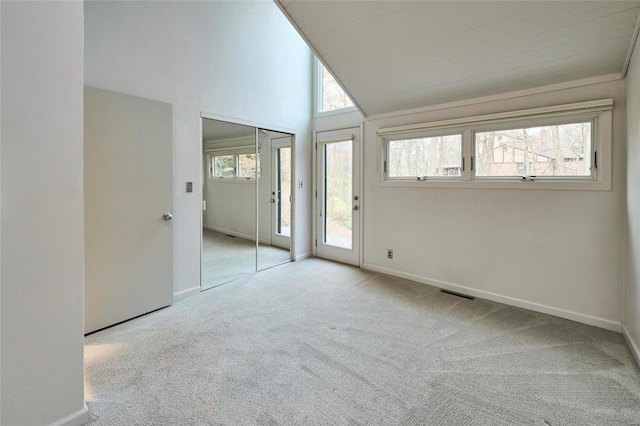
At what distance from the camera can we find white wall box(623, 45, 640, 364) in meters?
2.13

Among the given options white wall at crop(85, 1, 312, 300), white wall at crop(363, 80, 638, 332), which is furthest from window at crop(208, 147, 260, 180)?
white wall at crop(363, 80, 638, 332)

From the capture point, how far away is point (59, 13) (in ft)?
4.74

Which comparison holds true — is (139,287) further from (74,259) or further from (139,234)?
(74,259)

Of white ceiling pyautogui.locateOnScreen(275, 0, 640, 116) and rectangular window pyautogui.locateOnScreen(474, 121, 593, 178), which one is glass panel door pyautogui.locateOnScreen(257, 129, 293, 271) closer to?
white ceiling pyautogui.locateOnScreen(275, 0, 640, 116)

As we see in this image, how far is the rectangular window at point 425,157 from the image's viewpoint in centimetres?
352

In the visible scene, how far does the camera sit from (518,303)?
10.2 feet

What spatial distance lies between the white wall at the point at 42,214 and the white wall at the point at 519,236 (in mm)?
3324

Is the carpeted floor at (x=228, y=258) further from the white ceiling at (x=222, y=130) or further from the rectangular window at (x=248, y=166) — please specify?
the white ceiling at (x=222, y=130)

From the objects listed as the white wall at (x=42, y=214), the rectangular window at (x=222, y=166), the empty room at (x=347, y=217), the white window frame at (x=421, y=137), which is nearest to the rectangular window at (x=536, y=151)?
the empty room at (x=347, y=217)

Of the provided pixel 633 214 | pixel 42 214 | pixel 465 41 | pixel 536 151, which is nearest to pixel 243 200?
pixel 42 214

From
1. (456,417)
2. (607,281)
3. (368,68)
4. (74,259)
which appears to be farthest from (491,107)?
(74,259)

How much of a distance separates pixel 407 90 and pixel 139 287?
3422 mm

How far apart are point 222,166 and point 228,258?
46.0 inches

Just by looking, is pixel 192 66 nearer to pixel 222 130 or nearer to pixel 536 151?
pixel 222 130
